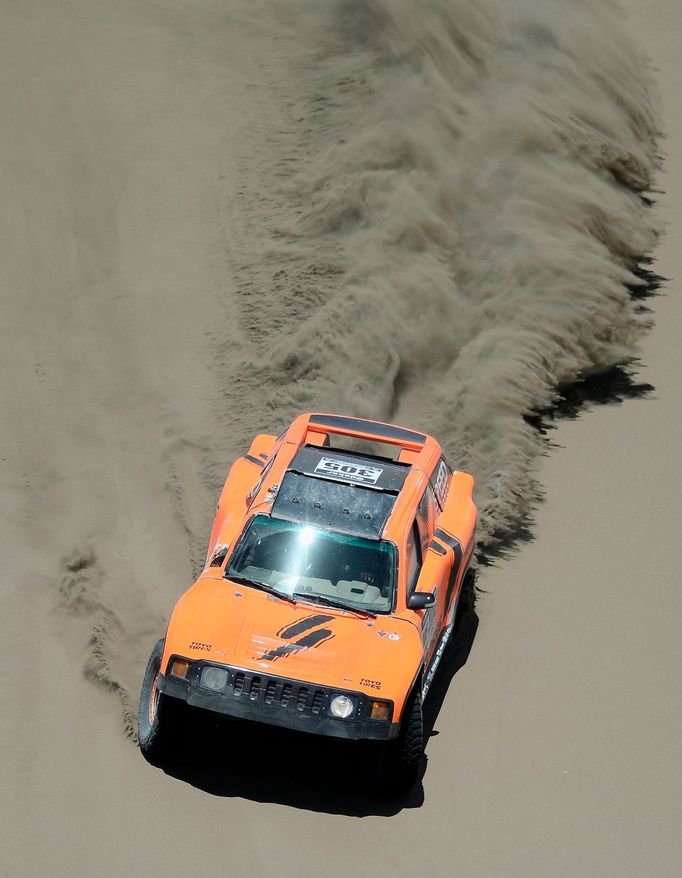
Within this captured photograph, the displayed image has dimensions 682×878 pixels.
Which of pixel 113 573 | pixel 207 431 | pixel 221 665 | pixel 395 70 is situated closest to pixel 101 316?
pixel 207 431

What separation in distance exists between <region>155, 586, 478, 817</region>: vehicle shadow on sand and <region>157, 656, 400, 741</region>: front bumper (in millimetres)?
270

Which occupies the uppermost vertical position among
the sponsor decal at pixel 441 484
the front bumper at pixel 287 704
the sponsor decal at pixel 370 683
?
the sponsor decal at pixel 370 683

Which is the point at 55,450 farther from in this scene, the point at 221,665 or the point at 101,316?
the point at 221,665

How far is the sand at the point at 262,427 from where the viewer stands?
8695 millimetres

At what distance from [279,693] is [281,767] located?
0.83 metres

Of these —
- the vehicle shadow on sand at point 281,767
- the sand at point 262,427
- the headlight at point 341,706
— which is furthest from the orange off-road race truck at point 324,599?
the sand at point 262,427

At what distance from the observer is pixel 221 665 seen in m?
8.40

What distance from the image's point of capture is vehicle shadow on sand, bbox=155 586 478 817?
28.6ft

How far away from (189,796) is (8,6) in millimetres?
12485

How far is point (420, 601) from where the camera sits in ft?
29.8

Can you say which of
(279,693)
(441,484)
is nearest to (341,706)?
(279,693)

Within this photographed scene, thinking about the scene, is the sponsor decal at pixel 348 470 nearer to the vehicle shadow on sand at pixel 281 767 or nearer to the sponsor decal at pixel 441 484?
the sponsor decal at pixel 441 484

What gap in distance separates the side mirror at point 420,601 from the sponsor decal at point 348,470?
41.1 inches

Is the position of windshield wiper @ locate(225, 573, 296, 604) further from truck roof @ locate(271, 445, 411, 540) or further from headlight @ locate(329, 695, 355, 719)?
headlight @ locate(329, 695, 355, 719)
